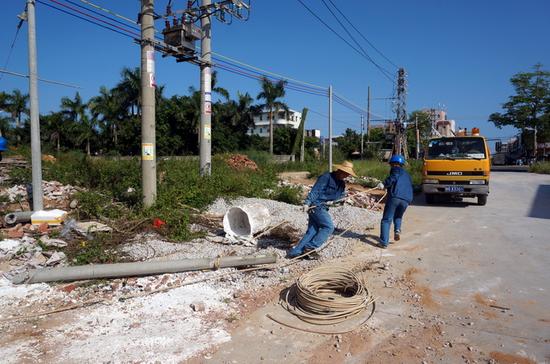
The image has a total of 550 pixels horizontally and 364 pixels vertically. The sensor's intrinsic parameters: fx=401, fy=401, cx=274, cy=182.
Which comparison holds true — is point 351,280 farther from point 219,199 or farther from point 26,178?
point 26,178

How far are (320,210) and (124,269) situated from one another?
119 inches

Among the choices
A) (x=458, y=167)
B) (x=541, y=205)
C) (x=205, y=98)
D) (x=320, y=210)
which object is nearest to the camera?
(x=320, y=210)

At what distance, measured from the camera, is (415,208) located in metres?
12.5

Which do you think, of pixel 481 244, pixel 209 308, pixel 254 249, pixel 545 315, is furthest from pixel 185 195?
pixel 545 315

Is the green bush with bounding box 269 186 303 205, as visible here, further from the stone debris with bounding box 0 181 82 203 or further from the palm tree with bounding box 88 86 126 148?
the palm tree with bounding box 88 86 126 148

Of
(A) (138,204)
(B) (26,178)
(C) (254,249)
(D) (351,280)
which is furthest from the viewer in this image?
(B) (26,178)

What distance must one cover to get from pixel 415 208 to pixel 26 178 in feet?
39.7

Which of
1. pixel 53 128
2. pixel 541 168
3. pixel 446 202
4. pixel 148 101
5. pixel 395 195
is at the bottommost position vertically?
pixel 446 202

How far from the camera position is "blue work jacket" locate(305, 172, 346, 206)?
641 centimetres

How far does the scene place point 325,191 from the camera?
21.3 feet

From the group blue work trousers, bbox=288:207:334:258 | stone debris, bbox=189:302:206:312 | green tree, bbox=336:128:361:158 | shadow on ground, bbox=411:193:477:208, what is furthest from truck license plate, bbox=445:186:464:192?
green tree, bbox=336:128:361:158

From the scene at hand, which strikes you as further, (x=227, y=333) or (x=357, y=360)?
(x=227, y=333)

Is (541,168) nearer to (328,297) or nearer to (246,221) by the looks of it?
(246,221)

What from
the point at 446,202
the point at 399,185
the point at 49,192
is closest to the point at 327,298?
the point at 399,185
